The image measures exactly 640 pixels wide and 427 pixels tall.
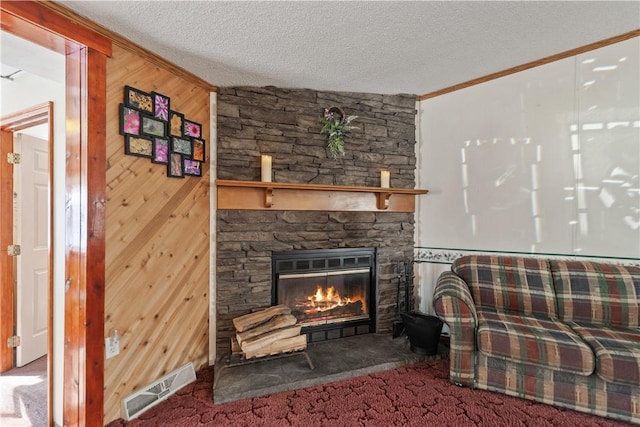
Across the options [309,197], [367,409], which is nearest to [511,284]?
[367,409]

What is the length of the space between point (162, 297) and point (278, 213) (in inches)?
43.8

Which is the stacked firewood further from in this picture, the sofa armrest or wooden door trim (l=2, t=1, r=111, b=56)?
wooden door trim (l=2, t=1, r=111, b=56)

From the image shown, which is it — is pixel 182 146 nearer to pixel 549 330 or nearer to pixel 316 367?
pixel 316 367

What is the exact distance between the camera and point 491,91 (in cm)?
268

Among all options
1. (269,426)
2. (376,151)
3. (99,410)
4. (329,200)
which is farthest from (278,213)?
(99,410)

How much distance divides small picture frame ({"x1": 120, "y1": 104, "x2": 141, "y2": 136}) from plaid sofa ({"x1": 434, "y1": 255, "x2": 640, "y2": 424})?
95.0 inches

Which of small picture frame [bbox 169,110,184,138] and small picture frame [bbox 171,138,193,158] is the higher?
small picture frame [bbox 169,110,184,138]

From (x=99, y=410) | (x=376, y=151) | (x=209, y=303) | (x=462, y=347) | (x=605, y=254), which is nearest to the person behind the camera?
(x=99, y=410)

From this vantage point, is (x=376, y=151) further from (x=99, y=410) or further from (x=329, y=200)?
(x=99, y=410)

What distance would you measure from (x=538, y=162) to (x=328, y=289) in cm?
223

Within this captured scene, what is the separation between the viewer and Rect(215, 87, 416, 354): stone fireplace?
97.1 inches

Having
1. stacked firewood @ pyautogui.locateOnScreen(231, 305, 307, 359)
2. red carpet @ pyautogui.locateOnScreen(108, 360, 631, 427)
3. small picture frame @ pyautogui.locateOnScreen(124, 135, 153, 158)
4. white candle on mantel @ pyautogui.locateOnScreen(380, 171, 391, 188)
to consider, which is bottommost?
red carpet @ pyautogui.locateOnScreen(108, 360, 631, 427)

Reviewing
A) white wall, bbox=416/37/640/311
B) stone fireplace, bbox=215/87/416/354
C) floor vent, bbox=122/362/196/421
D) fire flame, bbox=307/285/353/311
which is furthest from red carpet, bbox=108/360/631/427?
white wall, bbox=416/37/640/311

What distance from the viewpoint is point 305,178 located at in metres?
2.66
